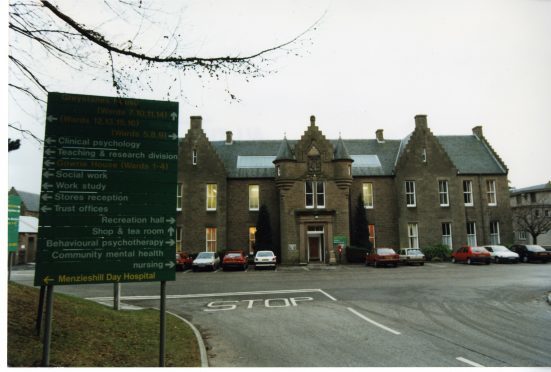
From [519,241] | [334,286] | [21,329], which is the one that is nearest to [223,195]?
[334,286]

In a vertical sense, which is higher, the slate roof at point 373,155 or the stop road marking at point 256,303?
the slate roof at point 373,155

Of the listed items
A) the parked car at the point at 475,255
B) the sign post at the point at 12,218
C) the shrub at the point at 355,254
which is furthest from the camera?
the shrub at the point at 355,254

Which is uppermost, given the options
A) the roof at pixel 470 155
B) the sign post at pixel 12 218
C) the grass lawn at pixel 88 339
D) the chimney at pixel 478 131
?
the chimney at pixel 478 131

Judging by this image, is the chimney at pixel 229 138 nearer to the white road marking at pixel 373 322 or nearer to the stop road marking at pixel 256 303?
the stop road marking at pixel 256 303

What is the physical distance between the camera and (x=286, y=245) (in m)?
26.4

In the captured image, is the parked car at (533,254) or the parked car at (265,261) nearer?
the parked car at (265,261)

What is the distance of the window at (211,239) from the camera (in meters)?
28.1

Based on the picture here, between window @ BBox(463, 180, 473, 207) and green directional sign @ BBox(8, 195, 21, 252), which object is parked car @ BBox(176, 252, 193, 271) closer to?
green directional sign @ BBox(8, 195, 21, 252)

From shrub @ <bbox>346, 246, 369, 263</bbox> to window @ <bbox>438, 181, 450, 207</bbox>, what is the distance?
28.6 feet

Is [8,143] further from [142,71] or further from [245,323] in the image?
[245,323]

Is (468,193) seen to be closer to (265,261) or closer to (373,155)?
(373,155)

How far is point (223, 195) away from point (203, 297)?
1666cm

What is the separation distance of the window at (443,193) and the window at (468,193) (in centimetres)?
217

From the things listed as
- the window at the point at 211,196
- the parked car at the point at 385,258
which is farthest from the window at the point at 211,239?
the parked car at the point at 385,258
